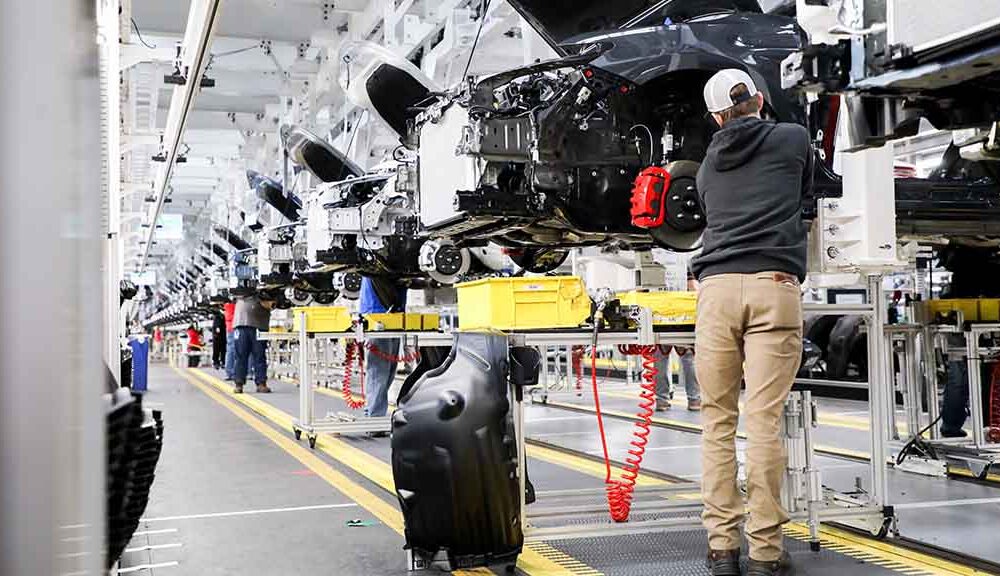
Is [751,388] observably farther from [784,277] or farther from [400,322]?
[400,322]

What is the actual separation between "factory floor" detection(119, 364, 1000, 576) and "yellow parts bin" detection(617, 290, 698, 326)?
3.03 ft

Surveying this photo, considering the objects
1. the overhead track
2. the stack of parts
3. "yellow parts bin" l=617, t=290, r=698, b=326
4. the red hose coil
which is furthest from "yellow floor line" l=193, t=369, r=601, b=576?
the red hose coil

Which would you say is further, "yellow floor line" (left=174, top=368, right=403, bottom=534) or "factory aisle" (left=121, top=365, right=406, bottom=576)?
"yellow floor line" (left=174, top=368, right=403, bottom=534)

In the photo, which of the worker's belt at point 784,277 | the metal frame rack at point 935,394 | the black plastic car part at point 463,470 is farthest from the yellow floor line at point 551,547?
the metal frame rack at point 935,394

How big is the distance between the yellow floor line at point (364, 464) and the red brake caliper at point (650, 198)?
1.54 metres

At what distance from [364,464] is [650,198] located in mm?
2910

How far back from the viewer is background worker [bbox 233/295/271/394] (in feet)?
45.7

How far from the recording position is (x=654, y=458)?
6.34m

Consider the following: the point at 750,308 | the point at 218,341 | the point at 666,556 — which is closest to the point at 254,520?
the point at 666,556

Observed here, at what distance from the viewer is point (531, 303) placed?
374 centimetres

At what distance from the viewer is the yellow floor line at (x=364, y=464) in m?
3.51

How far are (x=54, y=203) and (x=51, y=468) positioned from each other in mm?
174

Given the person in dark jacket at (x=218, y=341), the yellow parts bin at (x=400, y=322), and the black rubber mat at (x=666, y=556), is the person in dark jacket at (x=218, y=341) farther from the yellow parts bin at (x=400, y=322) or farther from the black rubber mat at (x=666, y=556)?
the black rubber mat at (x=666, y=556)

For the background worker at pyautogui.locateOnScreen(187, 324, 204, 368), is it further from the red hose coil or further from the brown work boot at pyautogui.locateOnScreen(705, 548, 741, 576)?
the brown work boot at pyautogui.locateOnScreen(705, 548, 741, 576)
